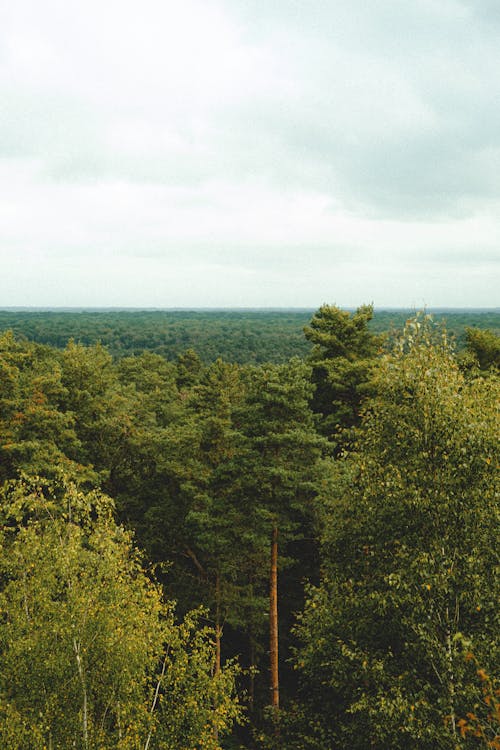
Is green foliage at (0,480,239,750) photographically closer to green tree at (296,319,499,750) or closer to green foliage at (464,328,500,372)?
green tree at (296,319,499,750)

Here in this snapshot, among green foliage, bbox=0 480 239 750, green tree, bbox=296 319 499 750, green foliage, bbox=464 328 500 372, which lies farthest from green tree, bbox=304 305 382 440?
green foliage, bbox=0 480 239 750

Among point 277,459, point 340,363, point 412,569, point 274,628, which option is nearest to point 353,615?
point 412,569

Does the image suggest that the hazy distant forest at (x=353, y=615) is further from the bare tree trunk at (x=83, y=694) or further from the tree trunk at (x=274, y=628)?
the tree trunk at (x=274, y=628)

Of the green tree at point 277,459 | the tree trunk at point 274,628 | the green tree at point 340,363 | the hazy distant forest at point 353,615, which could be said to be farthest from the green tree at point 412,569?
the green tree at point 340,363

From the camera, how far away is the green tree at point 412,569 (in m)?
9.46

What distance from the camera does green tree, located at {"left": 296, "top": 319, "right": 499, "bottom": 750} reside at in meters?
9.46

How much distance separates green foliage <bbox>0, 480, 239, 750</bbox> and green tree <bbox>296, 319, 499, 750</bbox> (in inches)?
107

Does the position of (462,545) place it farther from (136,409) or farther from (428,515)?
(136,409)

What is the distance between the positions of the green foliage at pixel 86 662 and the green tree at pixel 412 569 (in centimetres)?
271

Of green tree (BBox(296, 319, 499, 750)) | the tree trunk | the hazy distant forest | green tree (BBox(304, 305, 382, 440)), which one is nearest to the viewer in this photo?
green tree (BBox(296, 319, 499, 750))

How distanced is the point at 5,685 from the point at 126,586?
9.12ft

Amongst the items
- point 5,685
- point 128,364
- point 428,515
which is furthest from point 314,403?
point 128,364

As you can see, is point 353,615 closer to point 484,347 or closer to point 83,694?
point 83,694

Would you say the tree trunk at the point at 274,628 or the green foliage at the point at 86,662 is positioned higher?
the green foliage at the point at 86,662
